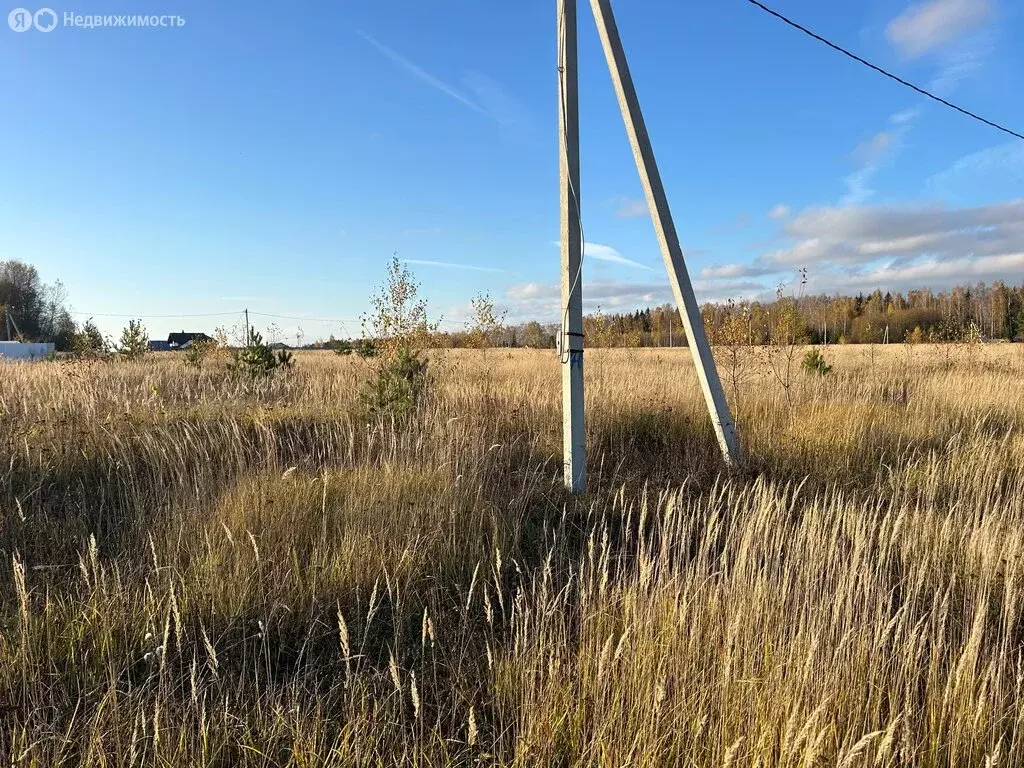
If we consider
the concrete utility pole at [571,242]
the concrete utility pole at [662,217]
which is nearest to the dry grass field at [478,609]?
the concrete utility pole at [571,242]

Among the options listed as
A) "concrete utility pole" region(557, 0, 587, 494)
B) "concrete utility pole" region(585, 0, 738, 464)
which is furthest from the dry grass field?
"concrete utility pole" region(585, 0, 738, 464)

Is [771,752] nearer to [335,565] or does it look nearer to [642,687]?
[642,687]

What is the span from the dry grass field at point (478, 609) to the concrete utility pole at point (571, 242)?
1.53ft

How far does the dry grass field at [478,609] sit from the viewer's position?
175 centimetres

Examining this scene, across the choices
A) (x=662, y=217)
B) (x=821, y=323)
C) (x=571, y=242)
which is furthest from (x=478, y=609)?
(x=821, y=323)

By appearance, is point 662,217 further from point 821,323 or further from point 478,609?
point 821,323

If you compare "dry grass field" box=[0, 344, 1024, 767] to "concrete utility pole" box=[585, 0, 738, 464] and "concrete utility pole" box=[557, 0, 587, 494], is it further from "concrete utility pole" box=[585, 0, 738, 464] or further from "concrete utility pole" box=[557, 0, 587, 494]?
"concrete utility pole" box=[585, 0, 738, 464]

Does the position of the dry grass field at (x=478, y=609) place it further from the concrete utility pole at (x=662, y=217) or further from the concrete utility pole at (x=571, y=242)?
the concrete utility pole at (x=662, y=217)

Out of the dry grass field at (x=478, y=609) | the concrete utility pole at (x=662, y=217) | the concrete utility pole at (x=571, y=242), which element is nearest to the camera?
the dry grass field at (x=478, y=609)

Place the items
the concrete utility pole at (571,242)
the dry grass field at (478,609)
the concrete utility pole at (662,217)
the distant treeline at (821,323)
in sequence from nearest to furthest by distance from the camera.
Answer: the dry grass field at (478,609)
the concrete utility pole at (571,242)
the concrete utility pole at (662,217)
the distant treeline at (821,323)

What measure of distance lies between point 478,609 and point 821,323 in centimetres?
4262

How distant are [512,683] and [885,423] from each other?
6392 millimetres

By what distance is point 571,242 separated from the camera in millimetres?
4391

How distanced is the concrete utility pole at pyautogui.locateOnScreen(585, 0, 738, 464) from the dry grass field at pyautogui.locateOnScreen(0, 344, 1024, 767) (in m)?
0.60
